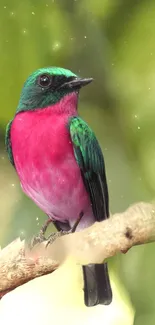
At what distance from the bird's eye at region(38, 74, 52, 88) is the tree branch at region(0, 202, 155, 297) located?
0.35 metres

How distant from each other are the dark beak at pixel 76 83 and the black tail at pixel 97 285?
1.44ft

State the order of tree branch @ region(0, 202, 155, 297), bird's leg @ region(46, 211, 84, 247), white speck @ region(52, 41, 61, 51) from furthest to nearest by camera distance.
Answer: white speck @ region(52, 41, 61, 51)
bird's leg @ region(46, 211, 84, 247)
tree branch @ region(0, 202, 155, 297)

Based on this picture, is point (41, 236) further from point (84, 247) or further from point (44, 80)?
point (44, 80)

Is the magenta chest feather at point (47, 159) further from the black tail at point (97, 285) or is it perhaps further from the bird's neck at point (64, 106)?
the black tail at point (97, 285)

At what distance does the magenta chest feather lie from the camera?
1.44m

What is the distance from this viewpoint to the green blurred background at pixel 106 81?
155cm

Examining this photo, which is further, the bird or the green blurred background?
the green blurred background

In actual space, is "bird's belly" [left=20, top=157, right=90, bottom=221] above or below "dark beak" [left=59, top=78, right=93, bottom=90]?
below

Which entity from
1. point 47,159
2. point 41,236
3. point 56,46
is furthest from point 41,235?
point 56,46

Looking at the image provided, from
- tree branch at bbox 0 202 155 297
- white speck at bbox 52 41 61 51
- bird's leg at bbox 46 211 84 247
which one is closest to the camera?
tree branch at bbox 0 202 155 297

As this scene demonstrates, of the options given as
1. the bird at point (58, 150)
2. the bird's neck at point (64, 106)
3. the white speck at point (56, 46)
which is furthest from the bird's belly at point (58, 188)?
the white speck at point (56, 46)

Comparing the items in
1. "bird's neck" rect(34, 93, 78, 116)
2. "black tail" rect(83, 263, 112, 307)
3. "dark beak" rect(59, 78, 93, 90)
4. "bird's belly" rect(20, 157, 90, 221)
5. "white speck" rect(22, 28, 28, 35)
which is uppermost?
"white speck" rect(22, 28, 28, 35)

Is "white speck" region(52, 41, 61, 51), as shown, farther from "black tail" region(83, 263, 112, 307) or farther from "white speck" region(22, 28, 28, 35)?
"black tail" region(83, 263, 112, 307)

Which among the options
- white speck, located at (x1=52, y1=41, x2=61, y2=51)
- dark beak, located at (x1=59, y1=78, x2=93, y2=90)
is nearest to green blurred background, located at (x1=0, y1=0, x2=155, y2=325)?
white speck, located at (x1=52, y1=41, x2=61, y2=51)
